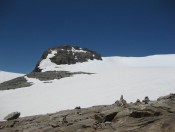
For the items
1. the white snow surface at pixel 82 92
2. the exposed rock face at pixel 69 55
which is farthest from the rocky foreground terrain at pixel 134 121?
the exposed rock face at pixel 69 55

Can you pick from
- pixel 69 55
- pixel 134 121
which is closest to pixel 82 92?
pixel 134 121

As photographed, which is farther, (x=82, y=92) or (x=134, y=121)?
(x=82, y=92)

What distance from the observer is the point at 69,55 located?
274 ft

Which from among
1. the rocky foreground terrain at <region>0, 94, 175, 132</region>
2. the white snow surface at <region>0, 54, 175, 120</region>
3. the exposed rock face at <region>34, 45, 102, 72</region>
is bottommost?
the rocky foreground terrain at <region>0, 94, 175, 132</region>

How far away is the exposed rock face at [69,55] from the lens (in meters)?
80.3

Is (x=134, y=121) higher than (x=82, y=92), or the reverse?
(x=82, y=92)

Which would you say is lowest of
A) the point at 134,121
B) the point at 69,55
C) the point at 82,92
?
the point at 134,121

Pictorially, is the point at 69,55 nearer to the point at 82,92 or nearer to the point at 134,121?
the point at 82,92

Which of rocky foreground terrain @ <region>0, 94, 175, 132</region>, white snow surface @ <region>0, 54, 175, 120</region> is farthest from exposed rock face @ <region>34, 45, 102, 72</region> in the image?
rocky foreground terrain @ <region>0, 94, 175, 132</region>

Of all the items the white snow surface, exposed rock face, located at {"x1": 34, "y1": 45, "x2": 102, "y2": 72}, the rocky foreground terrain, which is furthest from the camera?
exposed rock face, located at {"x1": 34, "y1": 45, "x2": 102, "y2": 72}

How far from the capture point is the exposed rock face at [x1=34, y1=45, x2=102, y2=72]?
3160 inches

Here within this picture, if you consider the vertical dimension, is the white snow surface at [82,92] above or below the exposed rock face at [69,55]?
below

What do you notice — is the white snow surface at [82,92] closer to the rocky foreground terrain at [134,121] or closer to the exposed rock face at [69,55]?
the rocky foreground terrain at [134,121]

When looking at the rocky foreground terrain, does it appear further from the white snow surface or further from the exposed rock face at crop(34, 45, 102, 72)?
the exposed rock face at crop(34, 45, 102, 72)
